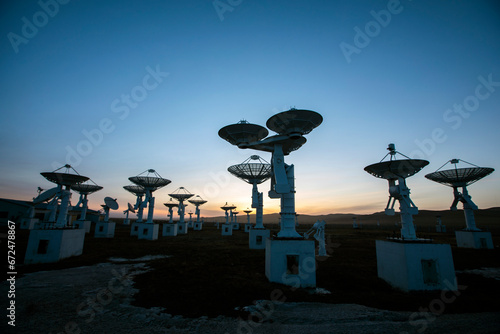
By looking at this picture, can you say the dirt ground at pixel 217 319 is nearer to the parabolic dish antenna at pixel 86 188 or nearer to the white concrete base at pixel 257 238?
the white concrete base at pixel 257 238

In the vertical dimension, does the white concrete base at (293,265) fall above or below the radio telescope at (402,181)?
below

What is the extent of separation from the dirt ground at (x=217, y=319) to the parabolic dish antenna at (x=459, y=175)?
25.9 meters

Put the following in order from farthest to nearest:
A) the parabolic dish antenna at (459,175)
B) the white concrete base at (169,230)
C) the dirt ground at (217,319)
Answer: the white concrete base at (169,230) → the parabolic dish antenna at (459,175) → the dirt ground at (217,319)

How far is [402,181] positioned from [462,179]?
70.1 ft

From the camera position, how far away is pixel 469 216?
100ft

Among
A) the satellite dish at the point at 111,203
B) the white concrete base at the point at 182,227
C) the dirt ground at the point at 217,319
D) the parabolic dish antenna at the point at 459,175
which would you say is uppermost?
the parabolic dish antenna at the point at 459,175

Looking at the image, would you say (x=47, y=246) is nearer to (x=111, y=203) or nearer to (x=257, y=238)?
(x=257, y=238)

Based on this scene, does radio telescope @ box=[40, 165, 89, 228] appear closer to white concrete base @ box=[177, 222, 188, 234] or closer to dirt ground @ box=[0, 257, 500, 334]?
dirt ground @ box=[0, 257, 500, 334]

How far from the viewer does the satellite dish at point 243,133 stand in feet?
50.4

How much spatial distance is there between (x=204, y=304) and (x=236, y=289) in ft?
7.85

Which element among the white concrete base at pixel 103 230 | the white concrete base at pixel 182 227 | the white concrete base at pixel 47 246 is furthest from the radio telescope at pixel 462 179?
the white concrete base at pixel 103 230

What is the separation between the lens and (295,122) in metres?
13.9

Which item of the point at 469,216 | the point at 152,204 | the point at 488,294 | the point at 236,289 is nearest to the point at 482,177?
the point at 469,216

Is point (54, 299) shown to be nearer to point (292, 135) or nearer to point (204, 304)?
point (204, 304)
